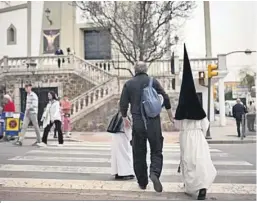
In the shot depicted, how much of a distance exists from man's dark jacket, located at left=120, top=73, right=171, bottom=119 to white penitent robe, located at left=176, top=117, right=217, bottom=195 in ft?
1.87

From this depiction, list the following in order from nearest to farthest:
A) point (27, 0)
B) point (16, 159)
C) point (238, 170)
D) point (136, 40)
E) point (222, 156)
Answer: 1. point (238, 170)
2. point (16, 159)
3. point (222, 156)
4. point (136, 40)
5. point (27, 0)

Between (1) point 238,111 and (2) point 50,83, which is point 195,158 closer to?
(1) point 238,111

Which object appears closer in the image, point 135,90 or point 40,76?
point 135,90

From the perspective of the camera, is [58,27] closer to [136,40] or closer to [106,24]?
[106,24]

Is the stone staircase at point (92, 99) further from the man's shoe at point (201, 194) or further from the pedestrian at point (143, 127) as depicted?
the man's shoe at point (201, 194)

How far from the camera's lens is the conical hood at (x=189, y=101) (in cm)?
511

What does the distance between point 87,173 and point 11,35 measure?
21664mm

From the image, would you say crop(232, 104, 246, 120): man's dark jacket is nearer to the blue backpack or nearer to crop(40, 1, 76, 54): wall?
the blue backpack

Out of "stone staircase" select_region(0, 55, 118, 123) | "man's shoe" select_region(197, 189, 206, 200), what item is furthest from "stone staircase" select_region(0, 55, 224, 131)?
"man's shoe" select_region(197, 189, 206, 200)

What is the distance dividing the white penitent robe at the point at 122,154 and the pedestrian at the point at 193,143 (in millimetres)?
1183

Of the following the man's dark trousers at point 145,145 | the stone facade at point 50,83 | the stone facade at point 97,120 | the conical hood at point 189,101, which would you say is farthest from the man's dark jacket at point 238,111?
the conical hood at point 189,101

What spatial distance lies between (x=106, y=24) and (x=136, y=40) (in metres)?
2.24

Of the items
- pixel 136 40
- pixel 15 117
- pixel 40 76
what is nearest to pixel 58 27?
pixel 40 76

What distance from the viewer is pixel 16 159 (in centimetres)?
851
